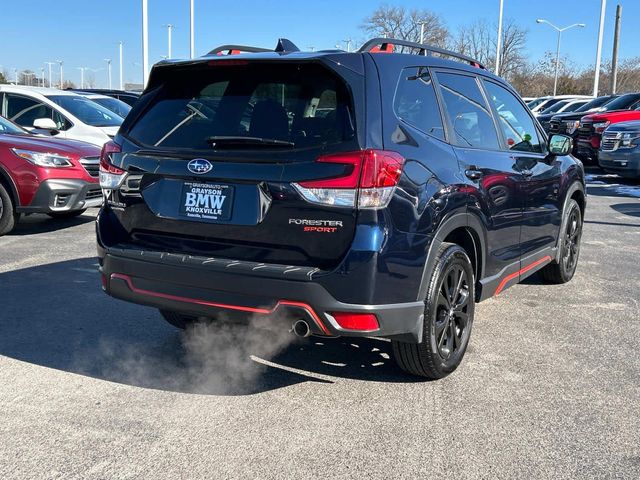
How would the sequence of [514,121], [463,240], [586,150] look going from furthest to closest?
[586,150] → [514,121] → [463,240]

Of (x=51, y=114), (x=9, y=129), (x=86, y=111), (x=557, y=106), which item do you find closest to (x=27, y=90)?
(x=51, y=114)

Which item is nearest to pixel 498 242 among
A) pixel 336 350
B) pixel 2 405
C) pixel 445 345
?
pixel 445 345

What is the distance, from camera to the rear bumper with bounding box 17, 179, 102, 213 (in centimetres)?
780

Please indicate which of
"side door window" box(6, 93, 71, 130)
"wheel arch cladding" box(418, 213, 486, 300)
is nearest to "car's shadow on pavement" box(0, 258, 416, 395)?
"wheel arch cladding" box(418, 213, 486, 300)

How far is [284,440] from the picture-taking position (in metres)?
3.13

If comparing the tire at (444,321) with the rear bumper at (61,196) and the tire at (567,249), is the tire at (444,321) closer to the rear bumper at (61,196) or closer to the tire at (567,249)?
the tire at (567,249)

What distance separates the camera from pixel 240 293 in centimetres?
321

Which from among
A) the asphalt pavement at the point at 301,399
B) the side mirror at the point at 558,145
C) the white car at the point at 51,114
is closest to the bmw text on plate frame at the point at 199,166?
the asphalt pavement at the point at 301,399

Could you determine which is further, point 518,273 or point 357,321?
point 518,273

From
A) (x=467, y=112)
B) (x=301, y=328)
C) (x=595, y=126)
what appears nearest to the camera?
(x=301, y=328)

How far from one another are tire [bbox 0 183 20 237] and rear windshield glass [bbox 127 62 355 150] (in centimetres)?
480

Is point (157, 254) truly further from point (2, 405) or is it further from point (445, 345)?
point (445, 345)

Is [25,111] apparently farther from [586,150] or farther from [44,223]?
[586,150]

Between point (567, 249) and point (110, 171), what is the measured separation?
13.6 feet
